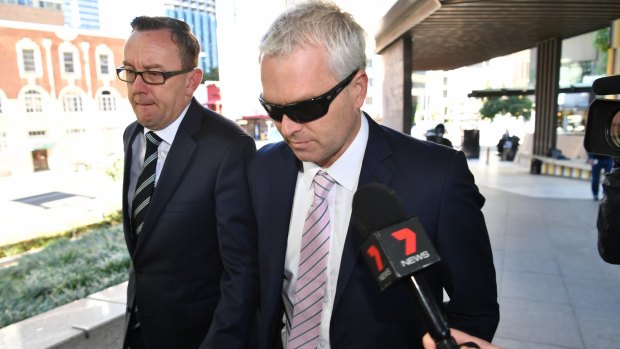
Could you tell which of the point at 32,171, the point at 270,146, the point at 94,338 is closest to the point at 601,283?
the point at 270,146

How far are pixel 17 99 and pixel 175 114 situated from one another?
11.8 ft

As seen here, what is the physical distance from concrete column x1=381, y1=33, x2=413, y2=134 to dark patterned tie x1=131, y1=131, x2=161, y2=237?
772 centimetres

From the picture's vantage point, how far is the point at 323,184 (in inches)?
63.6

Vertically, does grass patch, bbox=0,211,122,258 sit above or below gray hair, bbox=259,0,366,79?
below

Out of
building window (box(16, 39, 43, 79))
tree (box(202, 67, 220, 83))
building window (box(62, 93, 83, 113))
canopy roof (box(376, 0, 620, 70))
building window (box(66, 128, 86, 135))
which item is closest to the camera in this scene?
building window (box(16, 39, 43, 79))

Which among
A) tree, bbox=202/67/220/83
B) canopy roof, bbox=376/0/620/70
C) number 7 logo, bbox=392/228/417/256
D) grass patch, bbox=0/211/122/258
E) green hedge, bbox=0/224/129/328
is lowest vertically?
grass patch, bbox=0/211/122/258

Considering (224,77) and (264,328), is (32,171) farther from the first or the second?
(264,328)

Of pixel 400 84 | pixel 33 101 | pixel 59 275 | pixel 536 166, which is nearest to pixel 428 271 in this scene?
pixel 59 275

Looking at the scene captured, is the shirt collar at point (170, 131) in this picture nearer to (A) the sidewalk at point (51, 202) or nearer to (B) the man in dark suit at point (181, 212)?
(B) the man in dark suit at point (181, 212)

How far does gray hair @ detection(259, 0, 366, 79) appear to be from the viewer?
139 centimetres

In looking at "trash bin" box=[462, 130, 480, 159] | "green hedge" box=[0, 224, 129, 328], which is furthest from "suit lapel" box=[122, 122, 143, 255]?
"trash bin" box=[462, 130, 480, 159]

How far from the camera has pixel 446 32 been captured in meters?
9.71

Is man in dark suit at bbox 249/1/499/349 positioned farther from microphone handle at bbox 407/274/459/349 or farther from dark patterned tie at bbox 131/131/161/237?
dark patterned tie at bbox 131/131/161/237

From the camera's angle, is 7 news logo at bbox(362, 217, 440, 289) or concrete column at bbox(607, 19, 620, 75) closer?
7 news logo at bbox(362, 217, 440, 289)
